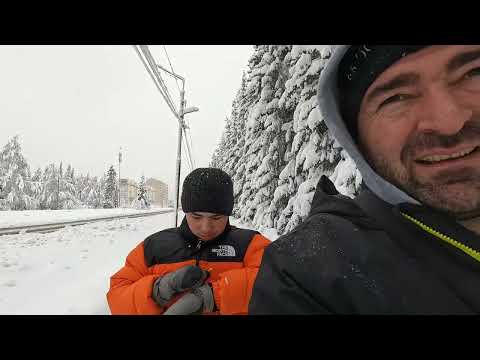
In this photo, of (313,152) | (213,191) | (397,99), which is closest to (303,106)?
(313,152)

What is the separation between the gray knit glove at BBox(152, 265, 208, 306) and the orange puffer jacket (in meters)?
0.06

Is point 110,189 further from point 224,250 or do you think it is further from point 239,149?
point 224,250

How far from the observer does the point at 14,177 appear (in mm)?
42625

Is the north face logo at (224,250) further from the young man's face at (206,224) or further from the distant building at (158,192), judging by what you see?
the distant building at (158,192)

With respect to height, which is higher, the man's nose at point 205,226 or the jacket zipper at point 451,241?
the jacket zipper at point 451,241

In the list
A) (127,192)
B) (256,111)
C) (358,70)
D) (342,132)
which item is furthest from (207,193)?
(127,192)

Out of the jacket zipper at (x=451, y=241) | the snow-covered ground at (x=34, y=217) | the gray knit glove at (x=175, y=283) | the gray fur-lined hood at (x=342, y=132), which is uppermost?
the gray fur-lined hood at (x=342, y=132)

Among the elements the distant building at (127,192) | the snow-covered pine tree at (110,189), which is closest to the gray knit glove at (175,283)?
the snow-covered pine tree at (110,189)

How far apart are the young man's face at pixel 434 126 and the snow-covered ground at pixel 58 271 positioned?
5510 mm

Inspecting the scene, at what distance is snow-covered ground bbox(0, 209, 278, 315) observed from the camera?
543 centimetres

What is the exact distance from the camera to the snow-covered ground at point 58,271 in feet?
17.8
